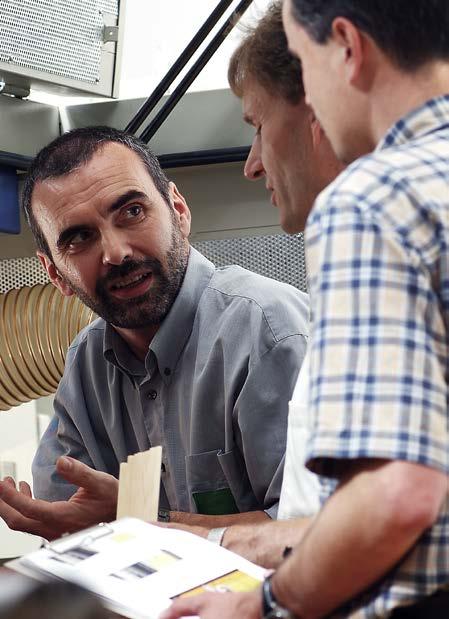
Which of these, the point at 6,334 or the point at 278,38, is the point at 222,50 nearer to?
the point at 6,334

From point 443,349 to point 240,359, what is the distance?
1.26 metres

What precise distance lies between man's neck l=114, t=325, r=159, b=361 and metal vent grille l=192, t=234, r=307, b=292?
93cm

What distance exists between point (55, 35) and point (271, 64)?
1.50 meters

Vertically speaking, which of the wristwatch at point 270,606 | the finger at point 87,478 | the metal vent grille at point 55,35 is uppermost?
the metal vent grille at point 55,35

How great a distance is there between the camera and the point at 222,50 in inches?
133

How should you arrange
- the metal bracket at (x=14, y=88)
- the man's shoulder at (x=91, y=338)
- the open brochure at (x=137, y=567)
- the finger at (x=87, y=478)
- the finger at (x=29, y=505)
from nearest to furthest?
1. the open brochure at (x=137, y=567)
2. the finger at (x=87, y=478)
3. the finger at (x=29, y=505)
4. the man's shoulder at (x=91, y=338)
5. the metal bracket at (x=14, y=88)

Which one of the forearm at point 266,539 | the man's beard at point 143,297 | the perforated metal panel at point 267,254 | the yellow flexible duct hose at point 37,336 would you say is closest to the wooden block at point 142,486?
the forearm at point 266,539

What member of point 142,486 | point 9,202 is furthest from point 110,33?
point 142,486

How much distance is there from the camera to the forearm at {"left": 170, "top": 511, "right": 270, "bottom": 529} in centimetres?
190

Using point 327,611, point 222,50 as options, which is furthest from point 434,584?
point 222,50

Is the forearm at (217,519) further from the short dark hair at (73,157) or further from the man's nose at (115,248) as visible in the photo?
the short dark hair at (73,157)

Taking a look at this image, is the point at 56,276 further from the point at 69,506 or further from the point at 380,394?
the point at 380,394

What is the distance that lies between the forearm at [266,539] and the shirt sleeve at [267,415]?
0.97ft

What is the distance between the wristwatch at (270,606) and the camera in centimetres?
86
